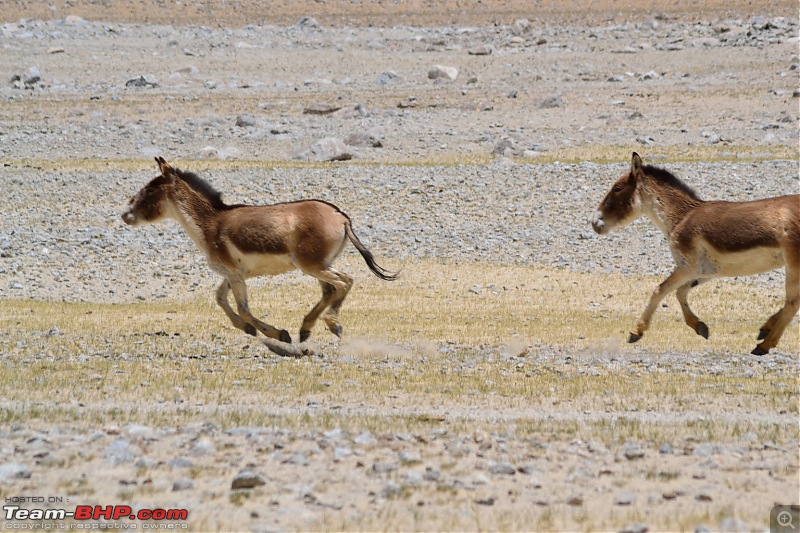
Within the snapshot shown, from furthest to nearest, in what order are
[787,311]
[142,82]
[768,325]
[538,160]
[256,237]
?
[142,82], [538,160], [256,237], [768,325], [787,311]

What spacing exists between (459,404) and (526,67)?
169 ft

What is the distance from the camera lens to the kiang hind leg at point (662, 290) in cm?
1534

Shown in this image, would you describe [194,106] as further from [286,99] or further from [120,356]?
[120,356]

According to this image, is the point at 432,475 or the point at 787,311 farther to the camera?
the point at 787,311

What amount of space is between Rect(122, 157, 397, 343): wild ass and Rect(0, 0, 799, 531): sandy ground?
902 mm

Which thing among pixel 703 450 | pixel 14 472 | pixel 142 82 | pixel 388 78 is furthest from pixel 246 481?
pixel 388 78

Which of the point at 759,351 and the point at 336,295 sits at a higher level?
the point at 336,295

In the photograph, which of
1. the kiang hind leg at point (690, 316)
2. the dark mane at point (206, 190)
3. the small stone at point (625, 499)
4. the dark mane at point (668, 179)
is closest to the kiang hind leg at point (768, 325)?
the kiang hind leg at point (690, 316)

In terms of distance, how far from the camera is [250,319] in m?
15.7

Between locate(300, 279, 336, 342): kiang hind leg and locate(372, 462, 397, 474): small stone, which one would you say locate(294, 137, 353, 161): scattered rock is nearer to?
locate(300, 279, 336, 342): kiang hind leg

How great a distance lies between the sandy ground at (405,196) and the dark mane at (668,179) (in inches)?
94.2

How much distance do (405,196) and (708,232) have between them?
14867 millimetres

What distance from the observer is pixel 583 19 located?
76.9m

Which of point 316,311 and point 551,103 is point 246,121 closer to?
point 551,103
